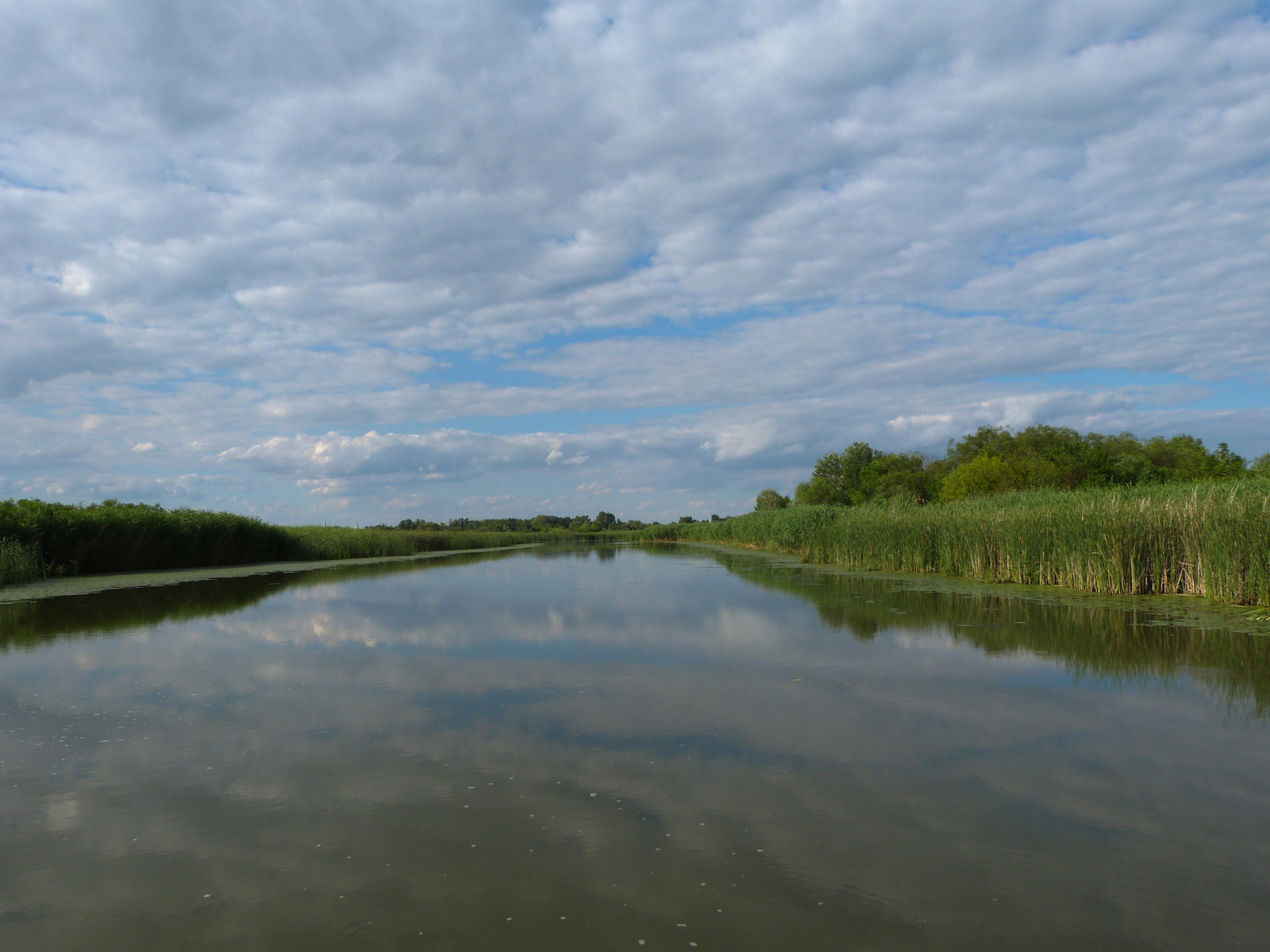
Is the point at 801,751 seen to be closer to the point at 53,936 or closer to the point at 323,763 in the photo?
the point at 323,763

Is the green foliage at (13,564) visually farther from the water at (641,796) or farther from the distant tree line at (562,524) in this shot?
the distant tree line at (562,524)

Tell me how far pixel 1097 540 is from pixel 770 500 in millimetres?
73172

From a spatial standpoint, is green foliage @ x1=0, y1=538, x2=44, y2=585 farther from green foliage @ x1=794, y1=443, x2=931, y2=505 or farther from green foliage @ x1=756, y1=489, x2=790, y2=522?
green foliage @ x1=756, y1=489, x2=790, y2=522

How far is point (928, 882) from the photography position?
2.99m

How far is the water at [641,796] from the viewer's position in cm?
276

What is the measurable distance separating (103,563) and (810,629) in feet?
75.4

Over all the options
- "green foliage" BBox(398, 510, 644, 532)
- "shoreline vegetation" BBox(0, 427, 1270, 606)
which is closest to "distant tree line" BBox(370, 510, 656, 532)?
"green foliage" BBox(398, 510, 644, 532)

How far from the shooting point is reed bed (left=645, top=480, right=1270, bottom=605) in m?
10.7

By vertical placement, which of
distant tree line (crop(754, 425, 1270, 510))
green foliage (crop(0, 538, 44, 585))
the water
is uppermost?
distant tree line (crop(754, 425, 1270, 510))

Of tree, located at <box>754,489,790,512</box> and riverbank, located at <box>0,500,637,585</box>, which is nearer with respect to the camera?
riverbank, located at <box>0,500,637,585</box>

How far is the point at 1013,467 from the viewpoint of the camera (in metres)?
45.9

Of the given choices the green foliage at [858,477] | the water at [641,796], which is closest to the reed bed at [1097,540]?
the water at [641,796]

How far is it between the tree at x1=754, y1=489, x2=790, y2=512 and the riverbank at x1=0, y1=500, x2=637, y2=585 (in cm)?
5561

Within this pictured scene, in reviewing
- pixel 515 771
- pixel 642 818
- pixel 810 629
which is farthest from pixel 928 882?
pixel 810 629
